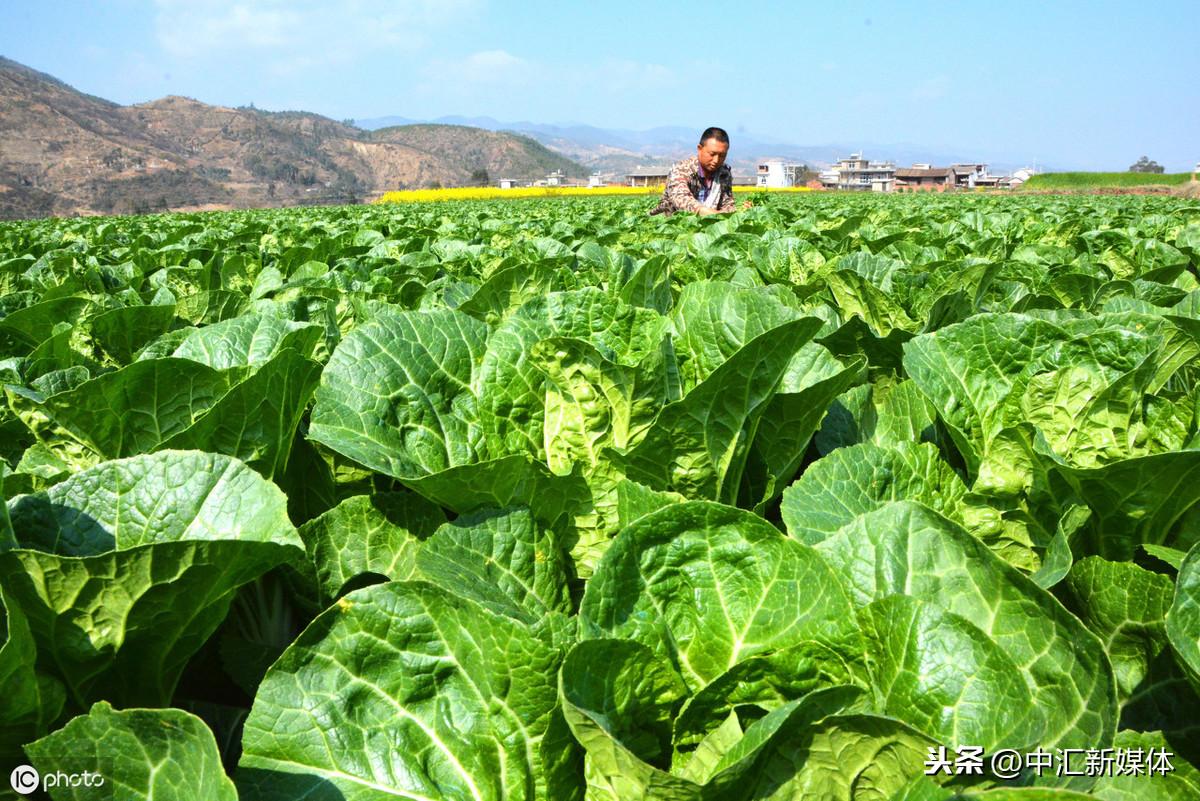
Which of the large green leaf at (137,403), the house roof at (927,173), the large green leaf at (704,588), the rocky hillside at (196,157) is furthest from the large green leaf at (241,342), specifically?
the house roof at (927,173)

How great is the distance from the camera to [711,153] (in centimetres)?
1064

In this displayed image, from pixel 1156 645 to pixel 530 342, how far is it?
1.24m

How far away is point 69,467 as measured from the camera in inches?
66.0

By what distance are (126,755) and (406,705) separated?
1.08 feet

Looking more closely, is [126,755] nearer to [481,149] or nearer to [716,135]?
[716,135]

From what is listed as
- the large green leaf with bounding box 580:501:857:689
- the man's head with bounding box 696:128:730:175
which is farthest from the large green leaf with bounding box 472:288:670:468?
the man's head with bounding box 696:128:730:175

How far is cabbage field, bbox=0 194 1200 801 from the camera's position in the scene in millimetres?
903

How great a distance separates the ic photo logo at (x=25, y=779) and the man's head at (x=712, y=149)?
10627 millimetres

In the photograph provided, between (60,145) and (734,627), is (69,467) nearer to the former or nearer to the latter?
(734,627)

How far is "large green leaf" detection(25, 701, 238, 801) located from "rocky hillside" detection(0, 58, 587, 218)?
227ft

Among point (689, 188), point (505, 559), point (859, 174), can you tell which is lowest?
point (505, 559)

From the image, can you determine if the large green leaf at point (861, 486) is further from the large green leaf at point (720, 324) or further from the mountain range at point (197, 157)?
the mountain range at point (197, 157)

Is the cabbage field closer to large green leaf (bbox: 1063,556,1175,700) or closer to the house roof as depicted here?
large green leaf (bbox: 1063,556,1175,700)

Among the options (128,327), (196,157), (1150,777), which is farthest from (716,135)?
(196,157)
